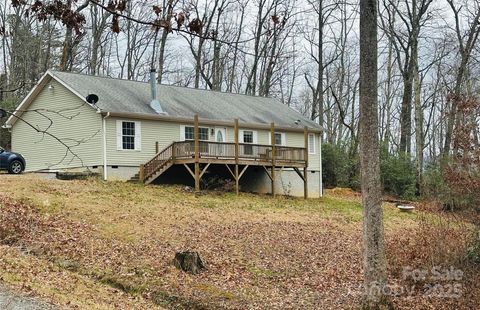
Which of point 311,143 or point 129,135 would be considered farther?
point 311,143

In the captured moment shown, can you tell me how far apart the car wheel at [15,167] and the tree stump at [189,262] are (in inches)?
605

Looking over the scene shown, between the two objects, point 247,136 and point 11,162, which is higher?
point 247,136

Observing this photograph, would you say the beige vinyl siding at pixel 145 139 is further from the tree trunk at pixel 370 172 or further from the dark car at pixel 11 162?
the tree trunk at pixel 370 172

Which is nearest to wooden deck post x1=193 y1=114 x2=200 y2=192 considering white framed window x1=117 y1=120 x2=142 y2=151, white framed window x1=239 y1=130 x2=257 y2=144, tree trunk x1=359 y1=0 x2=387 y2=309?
white framed window x1=117 y1=120 x2=142 y2=151

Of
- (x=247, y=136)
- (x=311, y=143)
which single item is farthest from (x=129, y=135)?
(x=311, y=143)

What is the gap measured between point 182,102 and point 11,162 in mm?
8682

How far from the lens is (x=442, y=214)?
10789 millimetres

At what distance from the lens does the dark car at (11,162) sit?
947 inches

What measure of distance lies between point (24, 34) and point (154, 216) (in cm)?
2342

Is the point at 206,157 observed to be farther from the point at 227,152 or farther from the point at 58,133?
the point at 58,133

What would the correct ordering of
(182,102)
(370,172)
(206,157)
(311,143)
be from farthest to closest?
(311,143) → (182,102) → (206,157) → (370,172)

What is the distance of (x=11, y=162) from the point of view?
24.1m

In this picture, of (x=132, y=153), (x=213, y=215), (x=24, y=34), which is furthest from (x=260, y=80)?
(x=213, y=215)

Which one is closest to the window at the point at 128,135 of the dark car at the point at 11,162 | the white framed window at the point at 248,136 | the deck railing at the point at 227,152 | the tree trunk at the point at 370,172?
the deck railing at the point at 227,152
